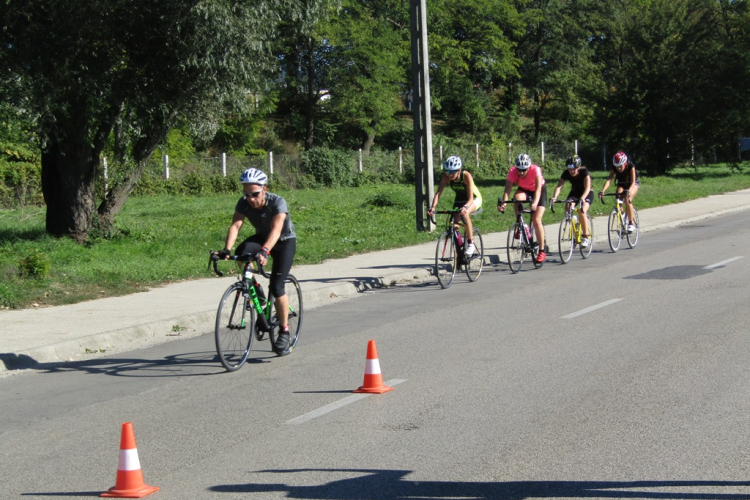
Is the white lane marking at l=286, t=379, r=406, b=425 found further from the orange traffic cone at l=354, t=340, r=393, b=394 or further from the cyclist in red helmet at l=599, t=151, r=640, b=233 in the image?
the cyclist in red helmet at l=599, t=151, r=640, b=233

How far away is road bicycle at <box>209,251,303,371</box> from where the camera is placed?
8.62 meters

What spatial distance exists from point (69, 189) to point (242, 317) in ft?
35.6

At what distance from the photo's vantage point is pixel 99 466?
5.80 metres

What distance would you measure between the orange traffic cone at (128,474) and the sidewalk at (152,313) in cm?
434

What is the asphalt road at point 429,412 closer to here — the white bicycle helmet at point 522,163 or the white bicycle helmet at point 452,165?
the white bicycle helmet at point 452,165

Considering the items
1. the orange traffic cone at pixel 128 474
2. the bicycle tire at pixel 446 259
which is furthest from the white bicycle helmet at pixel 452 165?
the orange traffic cone at pixel 128 474

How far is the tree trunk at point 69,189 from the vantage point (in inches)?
723

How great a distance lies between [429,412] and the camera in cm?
679

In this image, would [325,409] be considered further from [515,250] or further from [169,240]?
[169,240]

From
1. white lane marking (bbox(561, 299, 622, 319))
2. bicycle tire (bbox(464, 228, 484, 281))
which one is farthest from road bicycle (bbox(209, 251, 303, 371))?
bicycle tire (bbox(464, 228, 484, 281))

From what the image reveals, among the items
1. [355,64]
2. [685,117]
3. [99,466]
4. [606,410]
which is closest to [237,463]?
[99,466]

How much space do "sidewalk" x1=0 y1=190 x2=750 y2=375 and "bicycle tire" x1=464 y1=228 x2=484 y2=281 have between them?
92cm

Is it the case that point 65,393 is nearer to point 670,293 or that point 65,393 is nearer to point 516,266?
point 670,293

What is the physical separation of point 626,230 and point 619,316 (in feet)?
27.7
